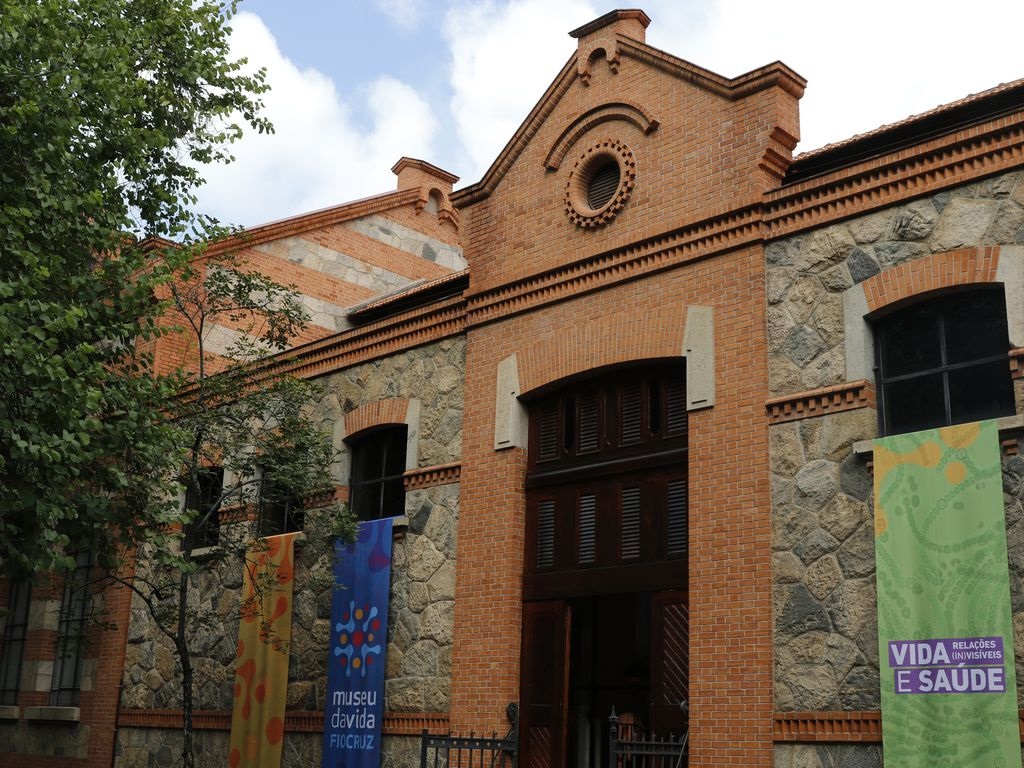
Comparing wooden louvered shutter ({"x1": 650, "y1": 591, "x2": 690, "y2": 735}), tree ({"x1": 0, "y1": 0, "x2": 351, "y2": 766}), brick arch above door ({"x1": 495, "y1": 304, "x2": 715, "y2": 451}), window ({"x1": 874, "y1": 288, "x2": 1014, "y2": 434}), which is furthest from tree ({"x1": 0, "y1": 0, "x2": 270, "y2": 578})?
window ({"x1": 874, "y1": 288, "x2": 1014, "y2": 434})

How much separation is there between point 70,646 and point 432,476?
8668 mm

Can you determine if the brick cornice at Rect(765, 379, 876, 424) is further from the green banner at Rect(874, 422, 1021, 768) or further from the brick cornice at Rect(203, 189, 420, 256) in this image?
the brick cornice at Rect(203, 189, 420, 256)

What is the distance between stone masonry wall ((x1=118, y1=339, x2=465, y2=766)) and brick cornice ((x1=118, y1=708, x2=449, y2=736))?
89mm

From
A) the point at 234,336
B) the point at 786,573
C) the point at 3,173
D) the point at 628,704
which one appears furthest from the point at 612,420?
the point at 234,336

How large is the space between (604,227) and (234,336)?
9.08 m

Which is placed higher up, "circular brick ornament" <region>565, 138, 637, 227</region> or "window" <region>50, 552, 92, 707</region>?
"circular brick ornament" <region>565, 138, 637, 227</region>

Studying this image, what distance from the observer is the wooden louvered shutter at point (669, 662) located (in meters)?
11.1

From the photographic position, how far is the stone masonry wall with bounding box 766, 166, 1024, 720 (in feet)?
31.9

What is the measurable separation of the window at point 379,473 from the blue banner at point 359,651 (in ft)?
1.78

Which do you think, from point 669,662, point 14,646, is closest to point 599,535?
point 669,662

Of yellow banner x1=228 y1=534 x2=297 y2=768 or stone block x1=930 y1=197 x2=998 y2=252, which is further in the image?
yellow banner x1=228 y1=534 x2=297 y2=768

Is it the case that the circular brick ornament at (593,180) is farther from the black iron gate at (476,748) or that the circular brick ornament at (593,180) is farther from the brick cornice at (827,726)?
the brick cornice at (827,726)

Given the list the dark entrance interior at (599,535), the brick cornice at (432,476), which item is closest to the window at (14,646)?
the brick cornice at (432,476)

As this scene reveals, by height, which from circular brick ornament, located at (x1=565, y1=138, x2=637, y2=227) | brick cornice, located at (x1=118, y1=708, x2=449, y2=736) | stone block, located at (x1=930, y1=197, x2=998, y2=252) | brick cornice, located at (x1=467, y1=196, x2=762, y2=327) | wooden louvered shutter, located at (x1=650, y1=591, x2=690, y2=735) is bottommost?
brick cornice, located at (x1=118, y1=708, x2=449, y2=736)
